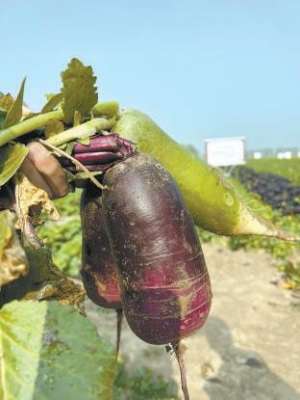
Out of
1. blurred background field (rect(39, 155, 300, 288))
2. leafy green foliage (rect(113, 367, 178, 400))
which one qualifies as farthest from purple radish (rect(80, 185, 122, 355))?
blurred background field (rect(39, 155, 300, 288))

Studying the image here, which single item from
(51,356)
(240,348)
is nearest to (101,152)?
(51,356)

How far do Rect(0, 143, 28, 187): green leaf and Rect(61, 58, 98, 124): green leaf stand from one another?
0.14 m

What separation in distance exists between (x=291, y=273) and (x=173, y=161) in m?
4.85

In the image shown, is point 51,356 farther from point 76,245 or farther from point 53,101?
point 76,245

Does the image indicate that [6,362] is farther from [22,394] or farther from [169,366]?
[169,366]

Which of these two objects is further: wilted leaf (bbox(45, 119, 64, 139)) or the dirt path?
the dirt path

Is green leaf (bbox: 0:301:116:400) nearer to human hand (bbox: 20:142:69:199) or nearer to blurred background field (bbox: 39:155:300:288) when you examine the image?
human hand (bbox: 20:142:69:199)

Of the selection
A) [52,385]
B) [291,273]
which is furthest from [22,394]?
[291,273]

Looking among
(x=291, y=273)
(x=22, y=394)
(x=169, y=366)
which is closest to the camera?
(x=22, y=394)

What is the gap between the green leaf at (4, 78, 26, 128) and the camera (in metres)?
1.03

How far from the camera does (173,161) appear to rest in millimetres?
1264

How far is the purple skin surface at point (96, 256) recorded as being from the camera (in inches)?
49.4

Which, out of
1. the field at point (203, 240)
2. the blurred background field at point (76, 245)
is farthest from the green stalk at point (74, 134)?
the blurred background field at point (76, 245)

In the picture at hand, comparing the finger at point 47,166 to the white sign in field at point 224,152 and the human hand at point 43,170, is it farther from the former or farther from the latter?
the white sign in field at point 224,152
